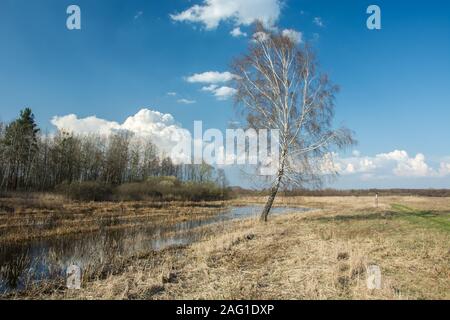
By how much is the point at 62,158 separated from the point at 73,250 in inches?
1906

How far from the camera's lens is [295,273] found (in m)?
8.41

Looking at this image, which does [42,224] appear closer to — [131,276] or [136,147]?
[131,276]

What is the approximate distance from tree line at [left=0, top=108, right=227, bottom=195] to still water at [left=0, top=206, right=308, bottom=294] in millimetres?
34071

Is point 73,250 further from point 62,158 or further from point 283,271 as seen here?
point 62,158

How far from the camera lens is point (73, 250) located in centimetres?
1395

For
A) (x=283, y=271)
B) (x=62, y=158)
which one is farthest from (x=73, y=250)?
(x=62, y=158)

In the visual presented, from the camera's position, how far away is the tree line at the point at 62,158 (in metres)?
49.5

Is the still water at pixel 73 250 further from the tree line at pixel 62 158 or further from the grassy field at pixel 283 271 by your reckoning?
the tree line at pixel 62 158

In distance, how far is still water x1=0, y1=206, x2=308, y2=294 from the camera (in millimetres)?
9830

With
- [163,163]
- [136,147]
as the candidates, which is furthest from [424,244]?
[163,163]

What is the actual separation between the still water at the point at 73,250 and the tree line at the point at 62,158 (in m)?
34.1

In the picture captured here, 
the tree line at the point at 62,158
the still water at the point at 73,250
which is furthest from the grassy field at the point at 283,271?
the tree line at the point at 62,158

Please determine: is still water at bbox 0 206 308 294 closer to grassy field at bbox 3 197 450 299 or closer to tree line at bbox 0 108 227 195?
grassy field at bbox 3 197 450 299
